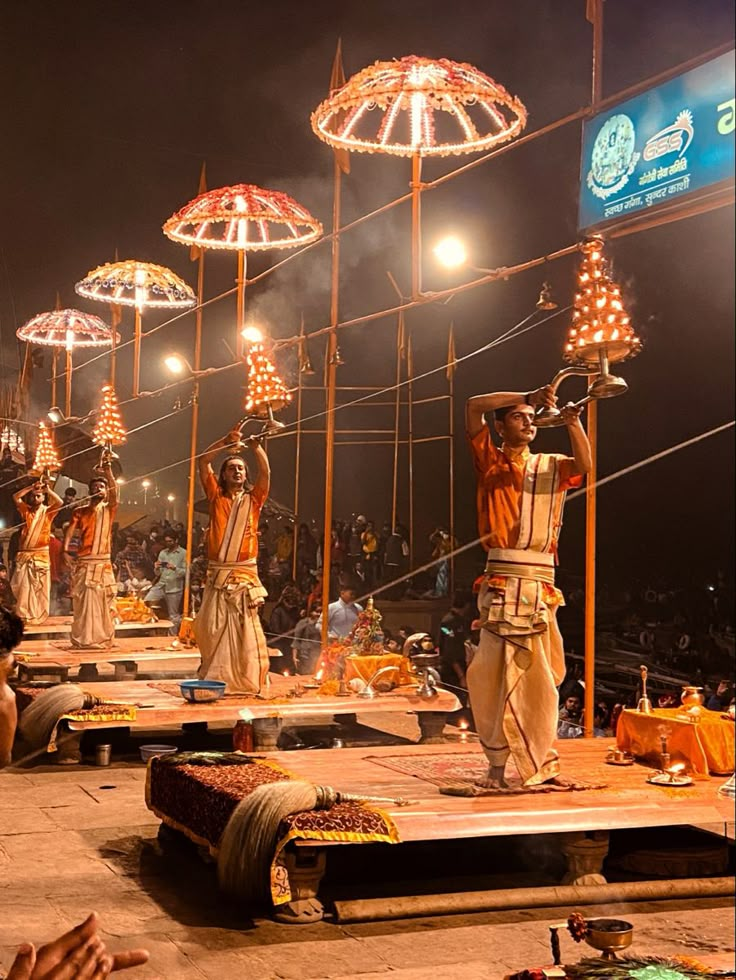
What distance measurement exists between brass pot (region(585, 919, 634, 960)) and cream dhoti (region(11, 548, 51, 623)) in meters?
1.57

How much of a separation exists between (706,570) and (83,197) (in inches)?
66.5

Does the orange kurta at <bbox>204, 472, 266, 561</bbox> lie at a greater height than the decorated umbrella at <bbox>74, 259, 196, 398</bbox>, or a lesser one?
lesser

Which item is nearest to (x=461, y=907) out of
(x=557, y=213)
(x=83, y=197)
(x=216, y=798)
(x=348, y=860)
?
(x=348, y=860)

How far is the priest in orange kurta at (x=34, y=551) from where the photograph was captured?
3104 mm

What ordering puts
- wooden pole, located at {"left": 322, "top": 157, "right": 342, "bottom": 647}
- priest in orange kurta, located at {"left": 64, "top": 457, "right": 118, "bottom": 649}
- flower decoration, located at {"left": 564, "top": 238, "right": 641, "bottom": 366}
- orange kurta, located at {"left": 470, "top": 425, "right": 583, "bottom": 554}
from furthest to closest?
wooden pole, located at {"left": 322, "top": 157, "right": 342, "bottom": 647}
orange kurta, located at {"left": 470, "top": 425, "right": 583, "bottom": 554}
priest in orange kurta, located at {"left": 64, "top": 457, "right": 118, "bottom": 649}
flower decoration, located at {"left": 564, "top": 238, "right": 641, "bottom": 366}

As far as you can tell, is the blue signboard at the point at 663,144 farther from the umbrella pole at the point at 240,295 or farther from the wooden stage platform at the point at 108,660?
the wooden stage platform at the point at 108,660

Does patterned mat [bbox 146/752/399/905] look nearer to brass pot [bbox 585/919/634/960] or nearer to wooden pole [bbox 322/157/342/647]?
wooden pole [bbox 322/157/342/647]

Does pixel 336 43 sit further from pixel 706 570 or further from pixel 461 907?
pixel 461 907

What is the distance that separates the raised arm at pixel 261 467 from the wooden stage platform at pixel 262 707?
0.79 metres

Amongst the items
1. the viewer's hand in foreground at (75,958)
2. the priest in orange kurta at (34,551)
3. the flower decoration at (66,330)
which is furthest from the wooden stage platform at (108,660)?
the viewer's hand in foreground at (75,958)

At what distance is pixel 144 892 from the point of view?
300 centimetres

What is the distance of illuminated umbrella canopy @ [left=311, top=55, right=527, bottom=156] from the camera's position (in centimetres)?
314

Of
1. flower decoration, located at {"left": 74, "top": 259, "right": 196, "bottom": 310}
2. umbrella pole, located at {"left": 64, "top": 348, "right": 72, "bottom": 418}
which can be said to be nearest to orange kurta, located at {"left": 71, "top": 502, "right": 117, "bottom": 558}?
umbrella pole, located at {"left": 64, "top": 348, "right": 72, "bottom": 418}

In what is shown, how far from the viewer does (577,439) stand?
3137 mm
